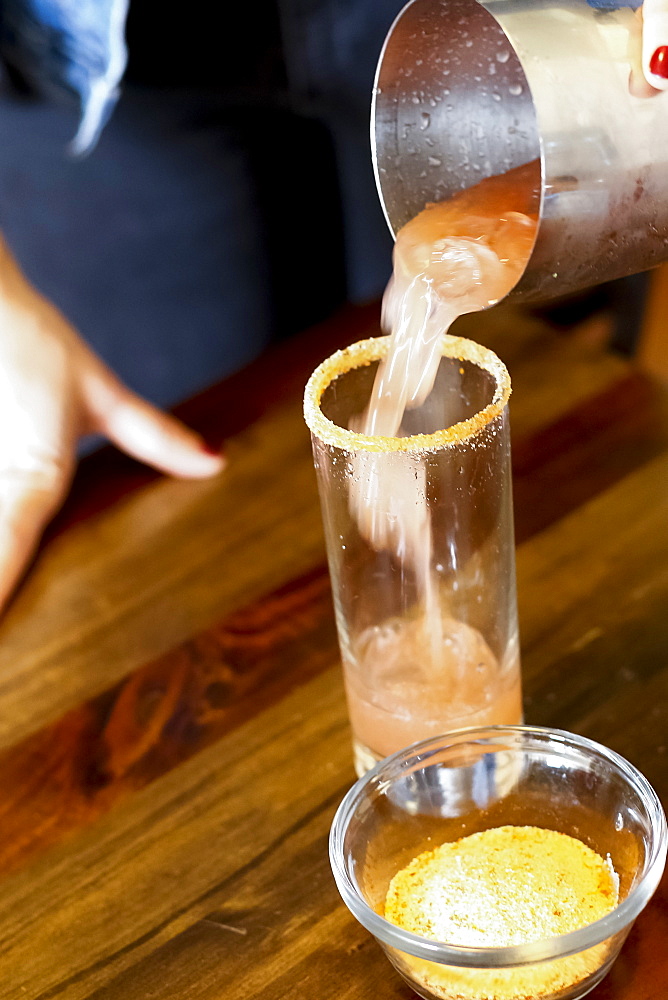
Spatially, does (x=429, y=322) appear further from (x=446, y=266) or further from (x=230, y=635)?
(x=230, y=635)

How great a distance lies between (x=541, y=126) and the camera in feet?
1.53

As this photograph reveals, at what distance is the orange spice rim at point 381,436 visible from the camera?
1.58 feet

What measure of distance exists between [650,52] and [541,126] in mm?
73

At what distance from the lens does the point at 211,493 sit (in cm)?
85

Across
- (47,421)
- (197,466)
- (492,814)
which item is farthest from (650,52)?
(47,421)

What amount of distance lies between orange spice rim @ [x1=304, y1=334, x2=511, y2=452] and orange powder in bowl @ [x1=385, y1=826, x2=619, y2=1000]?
0.65ft

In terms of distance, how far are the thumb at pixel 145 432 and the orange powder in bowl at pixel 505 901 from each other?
43 cm

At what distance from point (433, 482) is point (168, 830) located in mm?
247

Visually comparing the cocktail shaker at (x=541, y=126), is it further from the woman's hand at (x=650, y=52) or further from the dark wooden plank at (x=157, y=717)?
the dark wooden plank at (x=157, y=717)

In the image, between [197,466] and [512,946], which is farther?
[197,466]

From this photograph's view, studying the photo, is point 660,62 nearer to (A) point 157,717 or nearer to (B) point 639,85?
(B) point 639,85

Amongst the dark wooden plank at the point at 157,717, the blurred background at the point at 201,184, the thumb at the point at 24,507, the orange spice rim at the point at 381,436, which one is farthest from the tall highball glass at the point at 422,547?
the blurred background at the point at 201,184

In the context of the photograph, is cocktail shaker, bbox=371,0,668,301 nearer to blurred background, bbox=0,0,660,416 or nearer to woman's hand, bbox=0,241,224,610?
woman's hand, bbox=0,241,224,610

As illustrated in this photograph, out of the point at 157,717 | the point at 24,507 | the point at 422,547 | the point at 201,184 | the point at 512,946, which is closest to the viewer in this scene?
the point at 512,946
